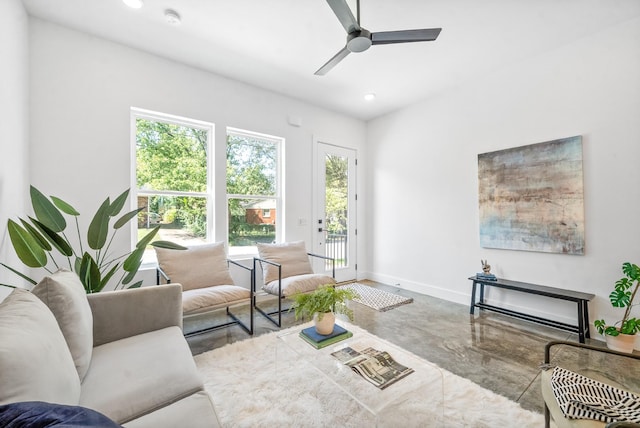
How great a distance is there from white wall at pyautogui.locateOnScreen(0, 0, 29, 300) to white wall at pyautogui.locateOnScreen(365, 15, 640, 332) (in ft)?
14.3

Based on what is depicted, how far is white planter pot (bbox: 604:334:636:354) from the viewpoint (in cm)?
226

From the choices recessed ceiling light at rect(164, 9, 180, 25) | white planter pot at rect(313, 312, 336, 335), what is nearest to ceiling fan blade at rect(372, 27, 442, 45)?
recessed ceiling light at rect(164, 9, 180, 25)

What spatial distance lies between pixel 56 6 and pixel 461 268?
16.5ft

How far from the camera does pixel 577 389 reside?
3.84 feet

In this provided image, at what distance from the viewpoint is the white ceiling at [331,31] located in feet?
7.58

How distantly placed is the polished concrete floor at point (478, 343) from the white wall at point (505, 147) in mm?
473

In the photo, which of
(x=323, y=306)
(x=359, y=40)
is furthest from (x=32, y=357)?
(x=359, y=40)

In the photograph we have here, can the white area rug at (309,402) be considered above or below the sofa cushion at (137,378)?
below

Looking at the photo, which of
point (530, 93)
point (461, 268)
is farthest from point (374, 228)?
point (530, 93)

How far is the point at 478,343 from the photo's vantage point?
8.25ft

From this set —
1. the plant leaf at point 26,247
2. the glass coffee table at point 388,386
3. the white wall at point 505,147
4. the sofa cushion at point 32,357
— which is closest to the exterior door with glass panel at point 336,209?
the white wall at point 505,147

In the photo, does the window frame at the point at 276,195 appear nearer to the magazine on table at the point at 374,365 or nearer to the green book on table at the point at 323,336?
the green book on table at the point at 323,336

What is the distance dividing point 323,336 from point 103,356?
1.22m

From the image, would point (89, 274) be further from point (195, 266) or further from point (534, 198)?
point (534, 198)
